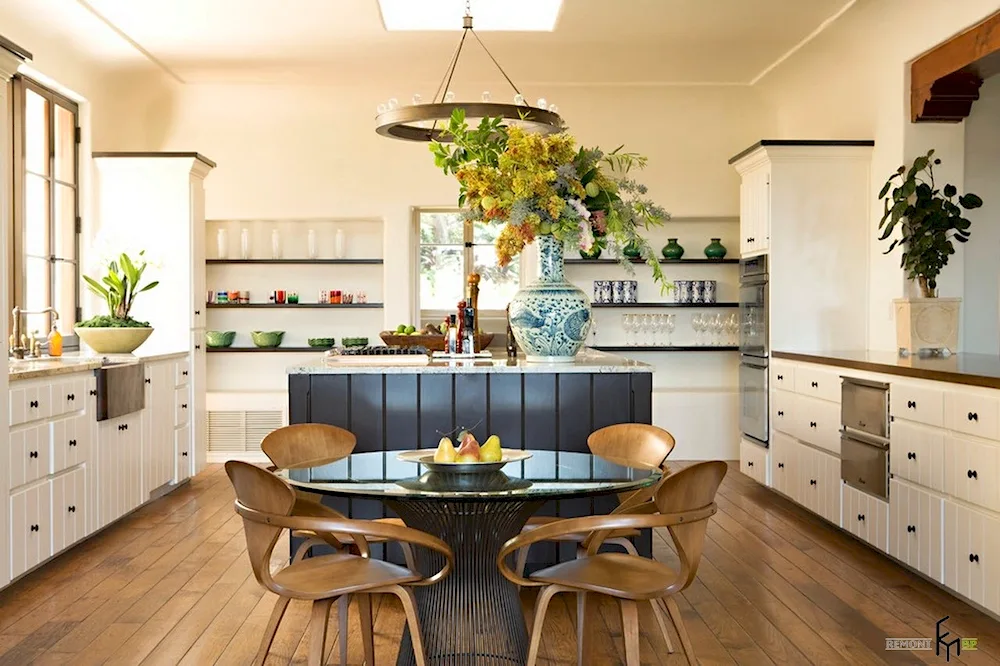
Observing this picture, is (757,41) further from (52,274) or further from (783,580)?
(52,274)

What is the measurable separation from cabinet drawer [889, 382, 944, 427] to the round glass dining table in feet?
5.68

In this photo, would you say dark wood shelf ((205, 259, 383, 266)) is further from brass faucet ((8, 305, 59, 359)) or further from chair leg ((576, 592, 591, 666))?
chair leg ((576, 592, 591, 666))

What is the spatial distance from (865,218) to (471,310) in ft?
9.98

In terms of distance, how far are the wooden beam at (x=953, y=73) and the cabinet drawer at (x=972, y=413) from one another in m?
2.05

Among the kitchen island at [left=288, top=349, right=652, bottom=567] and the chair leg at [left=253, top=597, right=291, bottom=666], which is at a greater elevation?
the kitchen island at [left=288, top=349, right=652, bottom=567]

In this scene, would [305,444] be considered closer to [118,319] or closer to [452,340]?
[452,340]

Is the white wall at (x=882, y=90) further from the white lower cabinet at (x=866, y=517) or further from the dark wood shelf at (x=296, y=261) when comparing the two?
the dark wood shelf at (x=296, y=261)

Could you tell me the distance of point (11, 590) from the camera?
4.25 meters

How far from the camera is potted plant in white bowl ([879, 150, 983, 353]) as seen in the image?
5.55 m

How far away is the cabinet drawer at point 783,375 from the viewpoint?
6.09 m

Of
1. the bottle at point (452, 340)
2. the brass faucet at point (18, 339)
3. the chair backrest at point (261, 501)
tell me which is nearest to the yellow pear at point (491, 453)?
the chair backrest at point (261, 501)

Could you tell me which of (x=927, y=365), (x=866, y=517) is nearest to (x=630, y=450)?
(x=927, y=365)

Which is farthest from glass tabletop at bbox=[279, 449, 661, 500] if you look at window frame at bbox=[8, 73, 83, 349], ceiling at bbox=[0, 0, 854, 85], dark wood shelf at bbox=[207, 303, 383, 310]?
dark wood shelf at bbox=[207, 303, 383, 310]

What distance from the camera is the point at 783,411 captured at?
6.22 meters
